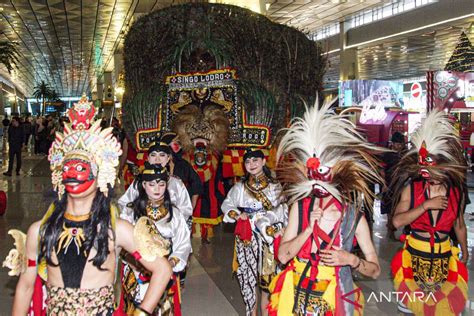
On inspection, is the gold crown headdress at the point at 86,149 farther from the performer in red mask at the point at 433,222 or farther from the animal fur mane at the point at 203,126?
the animal fur mane at the point at 203,126

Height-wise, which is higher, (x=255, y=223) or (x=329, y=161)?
(x=329, y=161)

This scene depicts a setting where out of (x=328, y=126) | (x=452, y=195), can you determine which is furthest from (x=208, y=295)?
(x=328, y=126)

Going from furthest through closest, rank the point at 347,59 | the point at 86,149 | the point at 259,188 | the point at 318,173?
1. the point at 347,59
2. the point at 259,188
3. the point at 318,173
4. the point at 86,149

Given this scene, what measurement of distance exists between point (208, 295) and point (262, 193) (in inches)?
57.4

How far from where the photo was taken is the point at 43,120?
80.5 feet

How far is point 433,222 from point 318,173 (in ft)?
5.50

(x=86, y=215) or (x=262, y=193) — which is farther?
(x=262, y=193)

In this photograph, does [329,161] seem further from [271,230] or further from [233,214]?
[233,214]

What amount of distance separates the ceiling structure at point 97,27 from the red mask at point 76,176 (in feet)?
29.8

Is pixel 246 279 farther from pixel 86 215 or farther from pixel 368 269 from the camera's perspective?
pixel 86 215

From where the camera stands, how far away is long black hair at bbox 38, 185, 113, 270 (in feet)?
9.08

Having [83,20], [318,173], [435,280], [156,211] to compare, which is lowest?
[435,280]

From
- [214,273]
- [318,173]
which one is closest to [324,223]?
[318,173]

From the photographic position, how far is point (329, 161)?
3.24 metres
